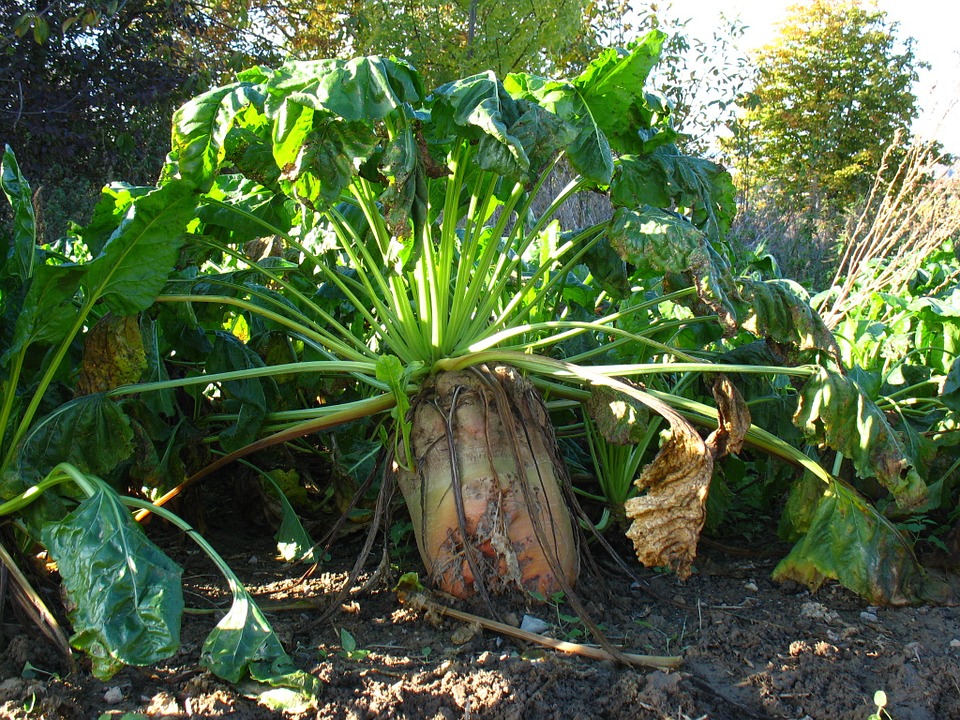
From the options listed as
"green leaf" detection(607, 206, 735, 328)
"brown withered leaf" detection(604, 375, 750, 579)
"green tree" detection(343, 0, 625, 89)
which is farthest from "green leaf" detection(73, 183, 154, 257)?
"green tree" detection(343, 0, 625, 89)

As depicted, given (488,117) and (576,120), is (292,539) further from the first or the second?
(576,120)

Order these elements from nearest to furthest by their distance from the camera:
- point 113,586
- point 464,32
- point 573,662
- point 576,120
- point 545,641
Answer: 1. point 113,586
2. point 573,662
3. point 545,641
4. point 576,120
5. point 464,32

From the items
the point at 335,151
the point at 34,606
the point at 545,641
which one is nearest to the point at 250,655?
the point at 34,606

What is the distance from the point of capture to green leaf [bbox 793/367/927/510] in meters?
2.36

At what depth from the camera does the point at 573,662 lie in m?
2.02

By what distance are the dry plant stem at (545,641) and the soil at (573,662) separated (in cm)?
2

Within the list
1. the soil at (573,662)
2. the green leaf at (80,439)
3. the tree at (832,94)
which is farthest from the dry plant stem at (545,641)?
the tree at (832,94)

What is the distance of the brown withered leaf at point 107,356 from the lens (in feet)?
8.00

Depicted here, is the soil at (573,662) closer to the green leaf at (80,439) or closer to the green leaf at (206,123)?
the green leaf at (80,439)

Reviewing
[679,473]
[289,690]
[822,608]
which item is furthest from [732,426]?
[289,690]

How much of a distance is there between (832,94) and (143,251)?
19917 millimetres

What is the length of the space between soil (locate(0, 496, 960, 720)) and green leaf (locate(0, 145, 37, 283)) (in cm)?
100

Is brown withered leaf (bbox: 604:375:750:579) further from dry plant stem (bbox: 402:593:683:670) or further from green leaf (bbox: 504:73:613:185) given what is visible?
green leaf (bbox: 504:73:613:185)

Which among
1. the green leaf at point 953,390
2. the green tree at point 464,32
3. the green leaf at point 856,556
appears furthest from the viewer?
the green tree at point 464,32
